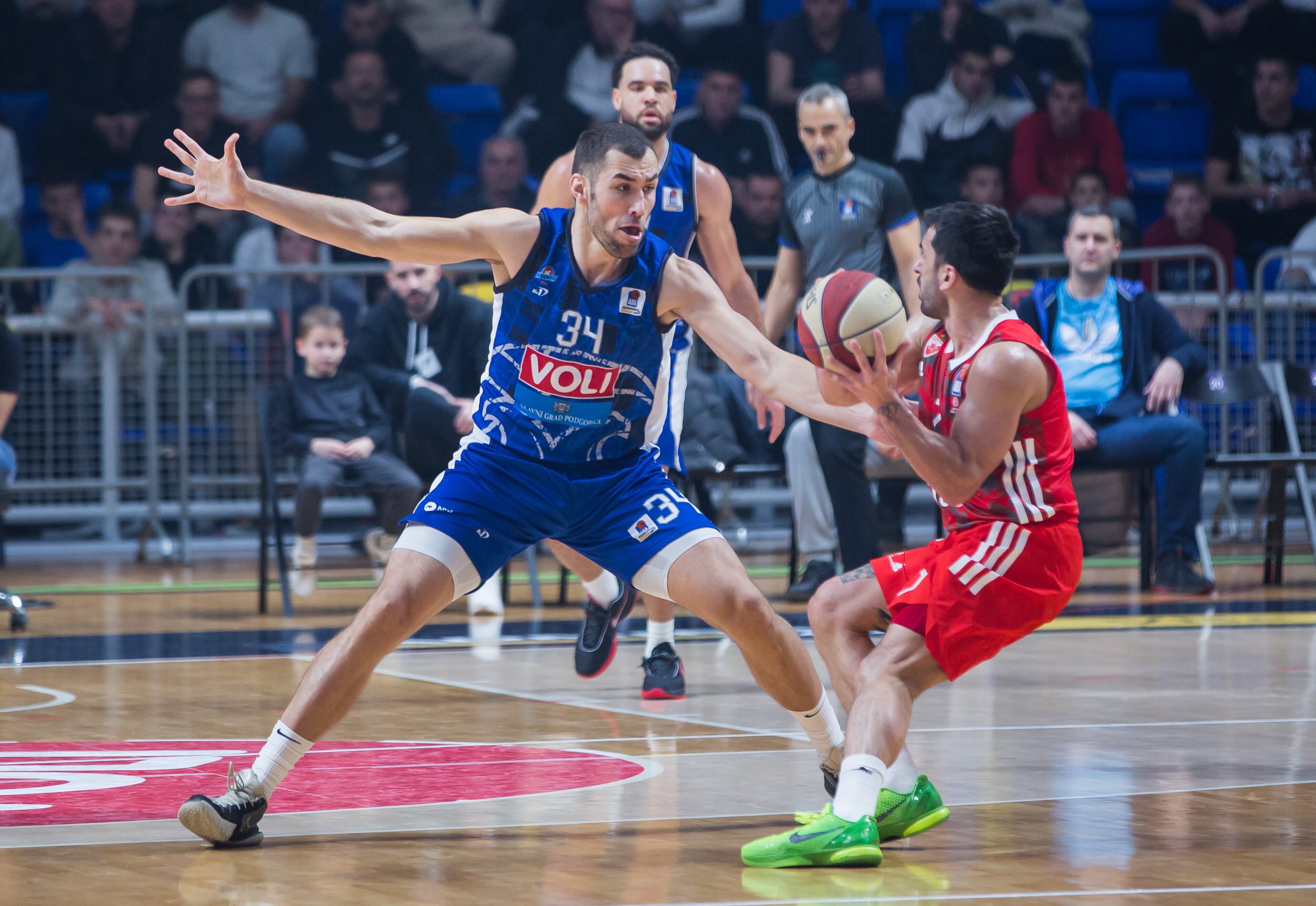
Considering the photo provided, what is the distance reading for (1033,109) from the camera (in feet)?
42.9

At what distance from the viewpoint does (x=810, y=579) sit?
873 cm

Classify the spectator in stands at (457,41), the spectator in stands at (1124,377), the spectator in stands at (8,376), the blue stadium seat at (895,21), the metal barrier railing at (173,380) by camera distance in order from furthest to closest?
1. the blue stadium seat at (895,21)
2. the spectator in stands at (457,41)
3. the metal barrier railing at (173,380)
4. the spectator in stands at (1124,377)
5. the spectator in stands at (8,376)

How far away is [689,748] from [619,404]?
1.15 m

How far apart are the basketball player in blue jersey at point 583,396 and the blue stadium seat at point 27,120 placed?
31.5 feet

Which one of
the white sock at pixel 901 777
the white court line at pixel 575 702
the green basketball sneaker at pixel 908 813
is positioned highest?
the white sock at pixel 901 777

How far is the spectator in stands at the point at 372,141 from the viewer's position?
12.6 metres

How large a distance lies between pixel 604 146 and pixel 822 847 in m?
1.86

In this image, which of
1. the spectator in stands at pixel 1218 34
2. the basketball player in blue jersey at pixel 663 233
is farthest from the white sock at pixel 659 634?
the spectator in stands at pixel 1218 34

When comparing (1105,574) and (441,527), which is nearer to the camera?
(441,527)

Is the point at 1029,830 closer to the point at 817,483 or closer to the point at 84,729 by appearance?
the point at 84,729

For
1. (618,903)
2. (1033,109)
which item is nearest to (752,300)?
(618,903)

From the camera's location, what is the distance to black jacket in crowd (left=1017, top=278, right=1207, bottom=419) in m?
8.88

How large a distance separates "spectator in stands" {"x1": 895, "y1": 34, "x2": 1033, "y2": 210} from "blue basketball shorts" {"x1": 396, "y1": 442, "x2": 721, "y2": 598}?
8662 mm

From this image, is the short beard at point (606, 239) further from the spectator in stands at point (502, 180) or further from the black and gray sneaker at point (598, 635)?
the spectator in stands at point (502, 180)
